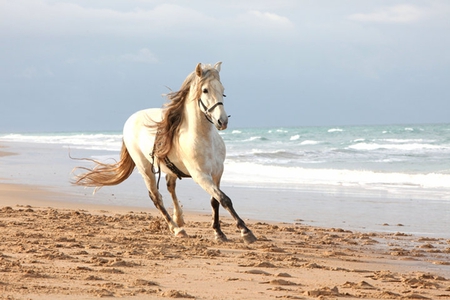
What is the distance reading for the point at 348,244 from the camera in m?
6.85

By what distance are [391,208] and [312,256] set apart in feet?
14.4

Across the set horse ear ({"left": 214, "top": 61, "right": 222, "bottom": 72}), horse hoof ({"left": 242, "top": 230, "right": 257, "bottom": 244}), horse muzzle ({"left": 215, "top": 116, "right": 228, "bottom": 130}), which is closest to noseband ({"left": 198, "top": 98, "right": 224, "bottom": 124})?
horse muzzle ({"left": 215, "top": 116, "right": 228, "bottom": 130})

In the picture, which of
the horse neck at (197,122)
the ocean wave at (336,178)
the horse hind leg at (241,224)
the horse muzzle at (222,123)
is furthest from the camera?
the ocean wave at (336,178)

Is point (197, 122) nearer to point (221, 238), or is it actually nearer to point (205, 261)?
point (221, 238)

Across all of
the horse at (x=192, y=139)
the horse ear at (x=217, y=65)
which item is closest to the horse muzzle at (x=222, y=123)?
the horse at (x=192, y=139)

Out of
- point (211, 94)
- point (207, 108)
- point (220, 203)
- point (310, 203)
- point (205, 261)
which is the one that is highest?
point (211, 94)

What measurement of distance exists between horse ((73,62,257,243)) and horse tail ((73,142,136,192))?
67 centimetres

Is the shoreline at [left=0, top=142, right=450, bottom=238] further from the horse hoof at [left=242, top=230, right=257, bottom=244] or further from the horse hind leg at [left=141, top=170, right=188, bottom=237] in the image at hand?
the horse hoof at [left=242, top=230, right=257, bottom=244]

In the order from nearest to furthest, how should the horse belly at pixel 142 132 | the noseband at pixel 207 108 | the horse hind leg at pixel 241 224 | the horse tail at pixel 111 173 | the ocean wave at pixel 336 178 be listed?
the noseband at pixel 207 108, the horse hind leg at pixel 241 224, the horse belly at pixel 142 132, the horse tail at pixel 111 173, the ocean wave at pixel 336 178

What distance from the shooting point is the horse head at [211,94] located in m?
6.32

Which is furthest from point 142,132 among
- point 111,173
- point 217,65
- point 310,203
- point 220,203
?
point 310,203

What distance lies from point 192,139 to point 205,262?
1.66 metres

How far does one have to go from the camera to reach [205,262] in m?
5.50

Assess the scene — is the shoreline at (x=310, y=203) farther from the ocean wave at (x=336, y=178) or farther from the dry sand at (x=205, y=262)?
the ocean wave at (x=336, y=178)
